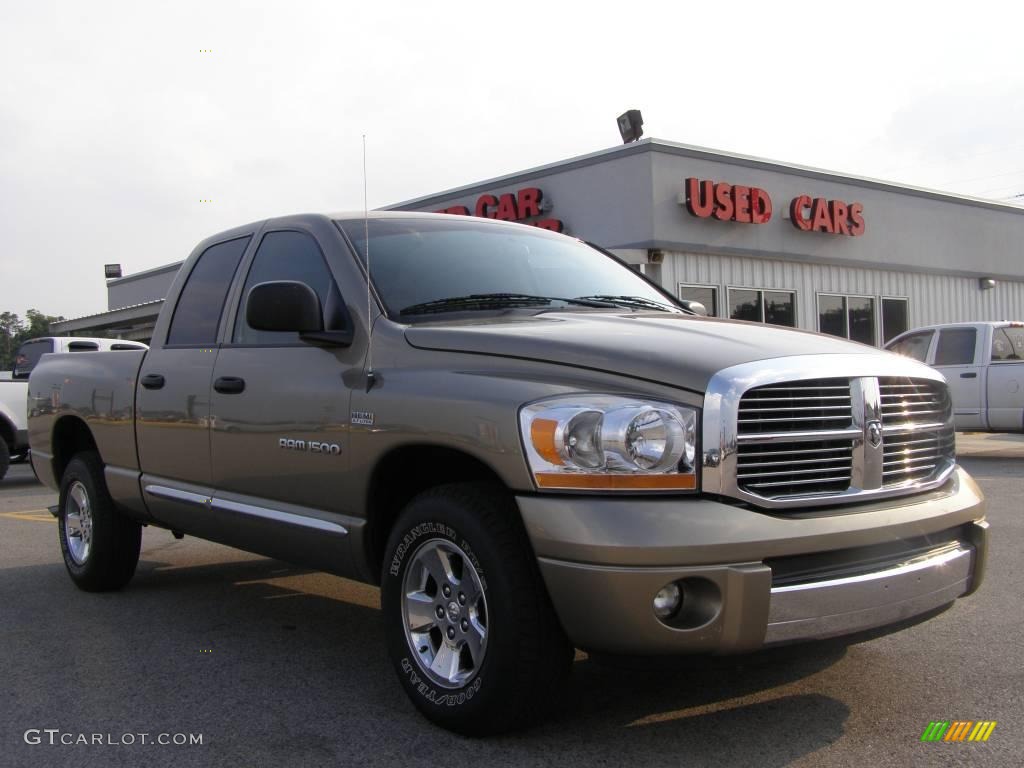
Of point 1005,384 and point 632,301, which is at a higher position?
point 632,301

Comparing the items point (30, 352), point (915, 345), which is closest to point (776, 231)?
point (915, 345)

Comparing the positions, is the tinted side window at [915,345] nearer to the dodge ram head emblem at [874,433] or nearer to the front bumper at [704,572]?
the dodge ram head emblem at [874,433]

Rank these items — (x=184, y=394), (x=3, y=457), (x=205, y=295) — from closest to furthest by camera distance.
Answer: (x=184, y=394) → (x=205, y=295) → (x=3, y=457)

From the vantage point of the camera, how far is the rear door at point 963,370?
518 inches

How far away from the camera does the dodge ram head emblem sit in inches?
130

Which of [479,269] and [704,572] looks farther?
[479,269]

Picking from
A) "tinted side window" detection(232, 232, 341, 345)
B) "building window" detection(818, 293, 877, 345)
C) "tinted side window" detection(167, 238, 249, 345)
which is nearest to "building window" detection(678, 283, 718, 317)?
"building window" detection(818, 293, 877, 345)

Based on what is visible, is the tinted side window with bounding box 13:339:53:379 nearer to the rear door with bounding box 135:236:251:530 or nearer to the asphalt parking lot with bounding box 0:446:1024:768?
the asphalt parking lot with bounding box 0:446:1024:768

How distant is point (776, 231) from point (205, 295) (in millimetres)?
16108

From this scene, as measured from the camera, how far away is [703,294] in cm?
1859

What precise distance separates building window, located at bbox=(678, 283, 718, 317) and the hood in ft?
47.4

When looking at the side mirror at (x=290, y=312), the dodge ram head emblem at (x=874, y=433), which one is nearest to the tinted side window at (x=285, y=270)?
the side mirror at (x=290, y=312)

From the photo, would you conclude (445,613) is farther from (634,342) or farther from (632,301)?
(632,301)

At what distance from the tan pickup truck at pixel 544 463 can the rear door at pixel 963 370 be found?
10.0 m
